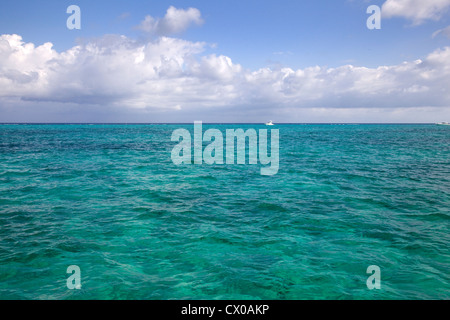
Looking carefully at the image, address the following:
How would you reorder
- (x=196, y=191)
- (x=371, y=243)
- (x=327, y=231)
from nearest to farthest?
(x=371, y=243)
(x=327, y=231)
(x=196, y=191)

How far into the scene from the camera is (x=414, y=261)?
1014cm

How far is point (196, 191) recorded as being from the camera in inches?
808

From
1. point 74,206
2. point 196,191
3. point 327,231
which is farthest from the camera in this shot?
point 196,191
